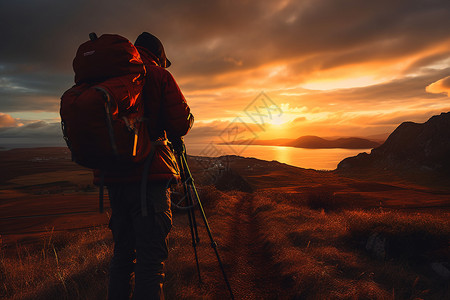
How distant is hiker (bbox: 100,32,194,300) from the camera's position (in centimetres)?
221

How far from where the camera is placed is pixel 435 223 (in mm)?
5676

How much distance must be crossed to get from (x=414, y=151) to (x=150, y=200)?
7568 centimetres

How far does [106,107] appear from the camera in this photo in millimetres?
1741

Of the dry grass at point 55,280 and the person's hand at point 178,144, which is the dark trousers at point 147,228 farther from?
the dry grass at point 55,280

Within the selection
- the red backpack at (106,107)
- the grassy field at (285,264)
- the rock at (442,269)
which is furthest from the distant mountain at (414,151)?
the red backpack at (106,107)

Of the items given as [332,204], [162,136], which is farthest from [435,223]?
[332,204]

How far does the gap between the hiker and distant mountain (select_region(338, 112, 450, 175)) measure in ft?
216

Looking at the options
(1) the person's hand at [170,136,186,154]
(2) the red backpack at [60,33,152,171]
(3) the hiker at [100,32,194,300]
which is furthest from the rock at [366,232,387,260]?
(2) the red backpack at [60,33,152,171]

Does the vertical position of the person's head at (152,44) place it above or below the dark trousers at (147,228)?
above

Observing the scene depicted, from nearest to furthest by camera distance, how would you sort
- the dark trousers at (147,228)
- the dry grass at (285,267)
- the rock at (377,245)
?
the dark trousers at (147,228)
the dry grass at (285,267)
the rock at (377,245)

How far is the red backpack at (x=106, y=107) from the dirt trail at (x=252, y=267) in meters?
3.46

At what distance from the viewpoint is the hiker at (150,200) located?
2.21 m

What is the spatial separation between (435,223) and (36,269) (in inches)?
361

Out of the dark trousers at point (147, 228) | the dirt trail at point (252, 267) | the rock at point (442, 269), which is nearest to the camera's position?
the dark trousers at point (147, 228)
